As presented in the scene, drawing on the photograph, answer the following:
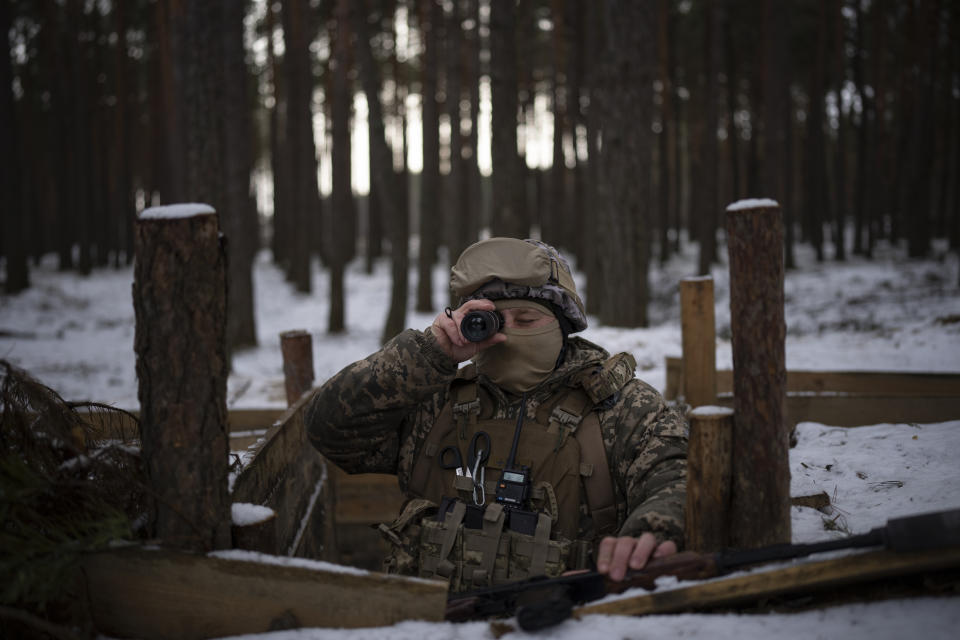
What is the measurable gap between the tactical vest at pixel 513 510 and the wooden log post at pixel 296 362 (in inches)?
102

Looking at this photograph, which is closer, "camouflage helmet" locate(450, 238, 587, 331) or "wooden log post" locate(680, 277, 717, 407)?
"camouflage helmet" locate(450, 238, 587, 331)

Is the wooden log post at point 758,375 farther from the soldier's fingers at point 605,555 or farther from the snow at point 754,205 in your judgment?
the soldier's fingers at point 605,555

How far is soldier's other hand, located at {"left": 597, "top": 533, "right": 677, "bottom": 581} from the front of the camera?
7.64 ft

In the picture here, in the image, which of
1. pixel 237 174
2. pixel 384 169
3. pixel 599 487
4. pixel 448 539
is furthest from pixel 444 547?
pixel 384 169

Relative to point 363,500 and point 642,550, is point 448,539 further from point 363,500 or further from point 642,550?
point 363,500

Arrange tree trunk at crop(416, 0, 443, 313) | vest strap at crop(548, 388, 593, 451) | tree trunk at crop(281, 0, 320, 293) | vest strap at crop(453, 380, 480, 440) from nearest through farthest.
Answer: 1. vest strap at crop(548, 388, 593, 451)
2. vest strap at crop(453, 380, 480, 440)
3. tree trunk at crop(416, 0, 443, 313)
4. tree trunk at crop(281, 0, 320, 293)

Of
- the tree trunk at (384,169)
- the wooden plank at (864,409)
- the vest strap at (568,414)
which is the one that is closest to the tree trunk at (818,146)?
the tree trunk at (384,169)

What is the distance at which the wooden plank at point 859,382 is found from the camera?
4789mm

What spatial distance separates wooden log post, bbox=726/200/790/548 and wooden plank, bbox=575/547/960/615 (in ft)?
0.93

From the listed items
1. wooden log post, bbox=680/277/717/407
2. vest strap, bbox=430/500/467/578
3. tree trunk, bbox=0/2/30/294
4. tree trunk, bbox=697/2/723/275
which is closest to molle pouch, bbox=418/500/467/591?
vest strap, bbox=430/500/467/578

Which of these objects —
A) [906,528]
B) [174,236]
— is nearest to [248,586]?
[174,236]

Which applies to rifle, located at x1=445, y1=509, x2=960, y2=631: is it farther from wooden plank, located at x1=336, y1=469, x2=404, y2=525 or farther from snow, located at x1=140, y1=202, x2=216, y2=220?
wooden plank, located at x1=336, y1=469, x2=404, y2=525

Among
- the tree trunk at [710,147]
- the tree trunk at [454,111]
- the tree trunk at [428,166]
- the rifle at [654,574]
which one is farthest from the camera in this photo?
the tree trunk at [710,147]

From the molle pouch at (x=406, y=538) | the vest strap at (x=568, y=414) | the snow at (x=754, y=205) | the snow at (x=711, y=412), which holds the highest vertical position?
the snow at (x=754, y=205)
